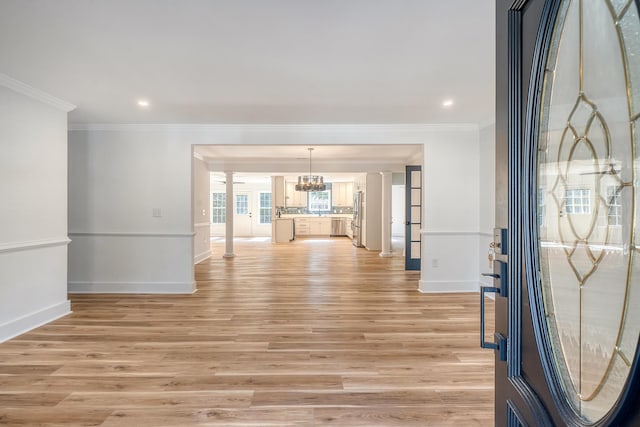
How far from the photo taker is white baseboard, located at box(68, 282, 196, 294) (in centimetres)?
455

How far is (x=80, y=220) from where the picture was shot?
4.56m

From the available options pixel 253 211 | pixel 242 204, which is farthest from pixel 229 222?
pixel 242 204

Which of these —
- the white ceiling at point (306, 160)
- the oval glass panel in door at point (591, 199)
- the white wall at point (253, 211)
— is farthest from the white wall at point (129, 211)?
the white wall at point (253, 211)

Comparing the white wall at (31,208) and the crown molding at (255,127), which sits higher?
the crown molding at (255,127)

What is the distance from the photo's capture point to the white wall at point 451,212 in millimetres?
4652

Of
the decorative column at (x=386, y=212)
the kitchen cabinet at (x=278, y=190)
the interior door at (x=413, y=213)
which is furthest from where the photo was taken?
the kitchen cabinet at (x=278, y=190)

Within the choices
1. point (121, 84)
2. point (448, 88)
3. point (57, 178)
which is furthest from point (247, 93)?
point (57, 178)

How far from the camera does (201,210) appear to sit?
7.29 metres

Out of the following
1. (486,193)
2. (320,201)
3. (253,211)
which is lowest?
(253,211)

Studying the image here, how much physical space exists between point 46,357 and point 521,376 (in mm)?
3295

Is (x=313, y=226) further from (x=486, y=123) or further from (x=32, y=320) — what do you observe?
(x=32, y=320)

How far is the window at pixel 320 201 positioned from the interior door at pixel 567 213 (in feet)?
40.9

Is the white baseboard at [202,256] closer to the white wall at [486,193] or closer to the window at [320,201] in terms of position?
the white wall at [486,193]

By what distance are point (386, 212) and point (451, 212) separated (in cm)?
346
